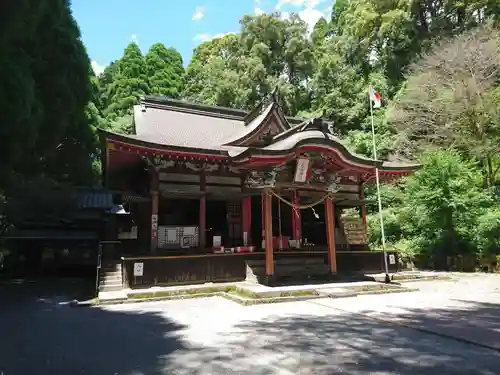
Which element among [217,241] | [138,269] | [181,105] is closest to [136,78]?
[181,105]

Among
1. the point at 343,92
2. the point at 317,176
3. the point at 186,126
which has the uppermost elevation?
the point at 343,92

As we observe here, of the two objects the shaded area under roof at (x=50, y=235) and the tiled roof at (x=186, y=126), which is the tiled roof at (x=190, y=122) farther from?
the shaded area under roof at (x=50, y=235)

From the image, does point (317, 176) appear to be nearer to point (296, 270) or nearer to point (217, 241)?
point (296, 270)

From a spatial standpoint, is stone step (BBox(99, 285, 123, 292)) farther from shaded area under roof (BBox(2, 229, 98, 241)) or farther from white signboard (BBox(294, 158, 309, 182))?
shaded area under roof (BBox(2, 229, 98, 241))

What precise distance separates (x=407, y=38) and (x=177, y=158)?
87.4ft

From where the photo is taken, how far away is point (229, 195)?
13.0 metres

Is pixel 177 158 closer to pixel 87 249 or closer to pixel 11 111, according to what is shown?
pixel 11 111

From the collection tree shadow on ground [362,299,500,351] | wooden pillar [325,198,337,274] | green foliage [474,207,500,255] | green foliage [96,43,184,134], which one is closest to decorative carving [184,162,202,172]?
wooden pillar [325,198,337,274]

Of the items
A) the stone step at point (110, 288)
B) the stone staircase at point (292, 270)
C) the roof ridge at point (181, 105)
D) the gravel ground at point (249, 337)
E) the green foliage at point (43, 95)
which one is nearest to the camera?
the gravel ground at point (249, 337)

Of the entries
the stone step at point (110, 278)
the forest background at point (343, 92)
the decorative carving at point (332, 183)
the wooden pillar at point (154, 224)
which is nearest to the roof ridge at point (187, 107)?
the forest background at point (343, 92)

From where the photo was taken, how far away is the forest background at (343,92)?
34.3ft

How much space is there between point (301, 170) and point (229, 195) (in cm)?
292

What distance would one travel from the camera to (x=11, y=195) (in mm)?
12805

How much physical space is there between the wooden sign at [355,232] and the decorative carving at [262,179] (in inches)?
267
